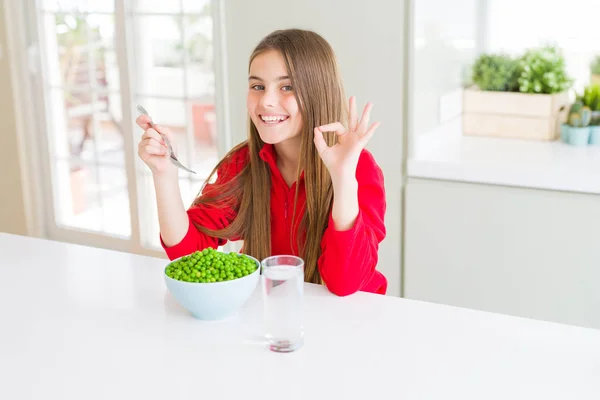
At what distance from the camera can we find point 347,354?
1.27 meters

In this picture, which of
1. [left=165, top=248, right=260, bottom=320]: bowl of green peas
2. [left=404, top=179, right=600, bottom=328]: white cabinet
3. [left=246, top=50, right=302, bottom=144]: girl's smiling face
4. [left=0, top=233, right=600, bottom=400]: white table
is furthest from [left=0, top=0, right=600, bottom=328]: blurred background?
[left=165, top=248, right=260, bottom=320]: bowl of green peas

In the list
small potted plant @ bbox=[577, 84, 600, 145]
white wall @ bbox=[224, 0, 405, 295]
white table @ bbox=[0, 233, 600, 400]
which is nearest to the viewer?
white table @ bbox=[0, 233, 600, 400]

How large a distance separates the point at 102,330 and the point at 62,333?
7 cm

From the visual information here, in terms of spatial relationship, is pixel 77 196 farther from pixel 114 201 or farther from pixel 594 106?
pixel 594 106

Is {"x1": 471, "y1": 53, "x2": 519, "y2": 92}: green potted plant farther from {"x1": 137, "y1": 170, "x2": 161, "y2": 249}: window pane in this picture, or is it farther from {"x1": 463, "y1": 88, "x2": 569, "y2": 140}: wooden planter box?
{"x1": 137, "y1": 170, "x2": 161, "y2": 249}: window pane

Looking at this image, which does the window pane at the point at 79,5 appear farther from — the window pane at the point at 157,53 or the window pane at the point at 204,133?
the window pane at the point at 204,133

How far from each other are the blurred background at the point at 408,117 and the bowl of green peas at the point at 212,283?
1319mm

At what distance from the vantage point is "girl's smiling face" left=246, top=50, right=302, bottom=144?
68.9 inches

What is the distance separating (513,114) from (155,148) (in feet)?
5.54

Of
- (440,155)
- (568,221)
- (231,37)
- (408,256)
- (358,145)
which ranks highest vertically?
(231,37)

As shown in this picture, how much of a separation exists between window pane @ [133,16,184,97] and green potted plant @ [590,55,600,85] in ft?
5.65

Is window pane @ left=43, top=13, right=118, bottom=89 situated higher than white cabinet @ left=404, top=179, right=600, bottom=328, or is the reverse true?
window pane @ left=43, top=13, right=118, bottom=89

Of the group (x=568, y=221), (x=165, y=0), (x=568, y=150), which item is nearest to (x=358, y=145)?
(x=568, y=221)

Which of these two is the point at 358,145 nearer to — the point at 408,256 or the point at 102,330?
the point at 102,330
